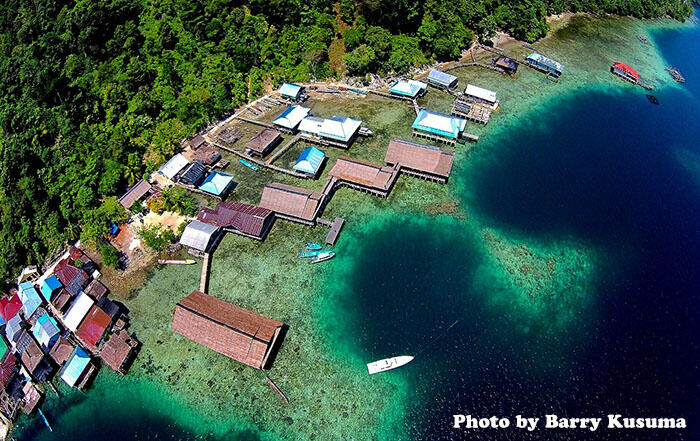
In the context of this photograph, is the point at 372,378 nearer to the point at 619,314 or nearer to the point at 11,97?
the point at 619,314

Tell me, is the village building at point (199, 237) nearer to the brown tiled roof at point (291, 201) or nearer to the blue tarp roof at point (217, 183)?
the blue tarp roof at point (217, 183)

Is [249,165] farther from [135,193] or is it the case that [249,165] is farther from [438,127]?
[438,127]

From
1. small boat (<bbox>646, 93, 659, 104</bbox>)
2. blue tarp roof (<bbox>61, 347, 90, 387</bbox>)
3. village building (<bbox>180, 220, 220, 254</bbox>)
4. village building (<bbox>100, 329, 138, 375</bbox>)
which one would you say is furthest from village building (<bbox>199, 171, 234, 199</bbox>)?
small boat (<bbox>646, 93, 659, 104</bbox>)

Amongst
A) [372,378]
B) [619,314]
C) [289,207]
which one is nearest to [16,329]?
[289,207]

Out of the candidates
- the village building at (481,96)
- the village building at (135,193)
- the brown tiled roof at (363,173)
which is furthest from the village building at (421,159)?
the village building at (135,193)

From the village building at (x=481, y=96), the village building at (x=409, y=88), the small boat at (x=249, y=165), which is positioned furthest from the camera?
the village building at (x=409, y=88)

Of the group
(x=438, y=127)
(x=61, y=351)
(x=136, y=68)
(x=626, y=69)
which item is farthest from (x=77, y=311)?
(x=626, y=69)

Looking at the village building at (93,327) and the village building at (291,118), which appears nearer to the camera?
the village building at (93,327)
